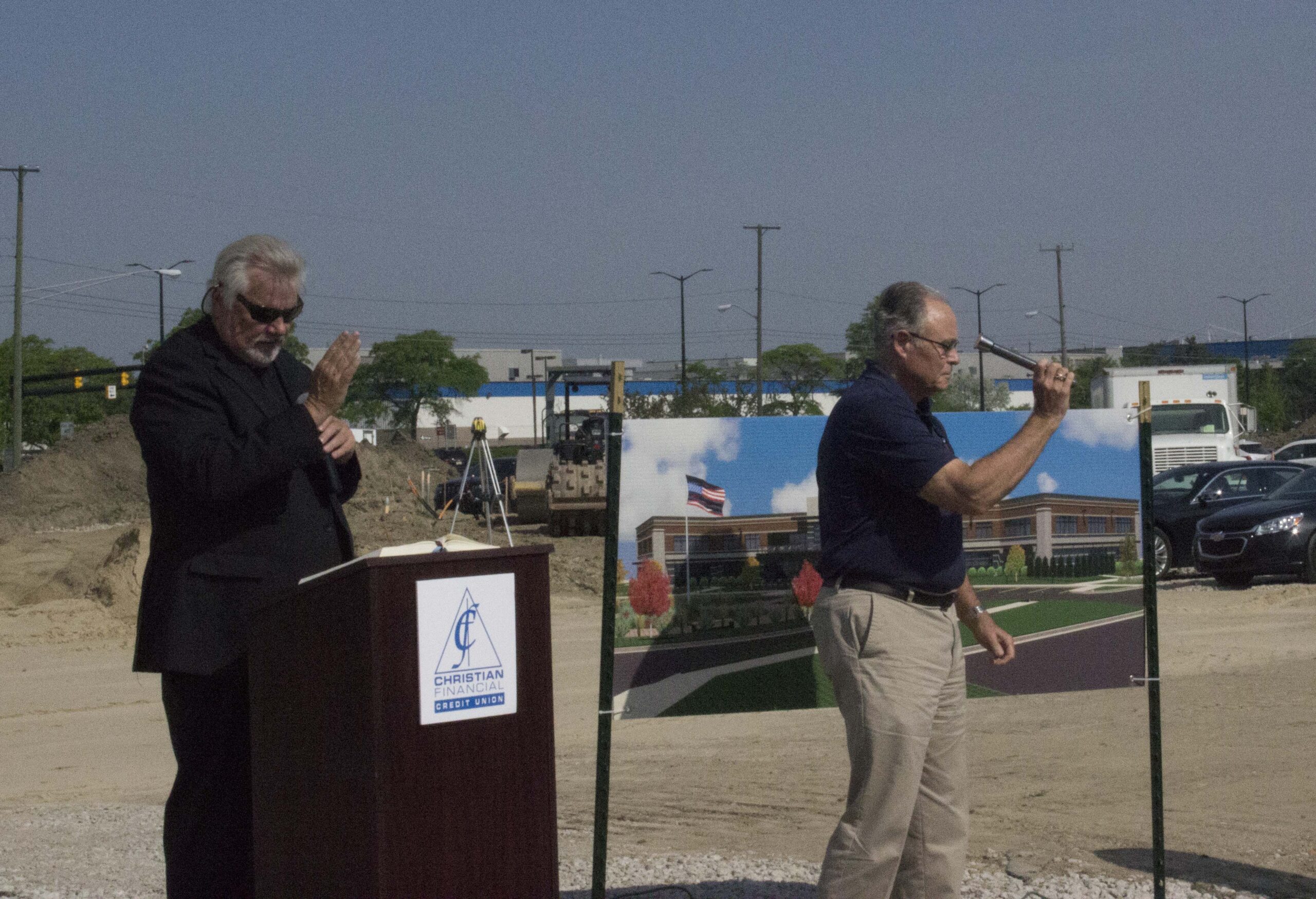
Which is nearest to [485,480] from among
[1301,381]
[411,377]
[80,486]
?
[80,486]

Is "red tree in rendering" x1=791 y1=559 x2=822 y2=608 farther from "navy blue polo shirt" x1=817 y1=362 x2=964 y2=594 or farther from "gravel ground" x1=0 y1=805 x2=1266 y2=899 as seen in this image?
"navy blue polo shirt" x1=817 y1=362 x2=964 y2=594

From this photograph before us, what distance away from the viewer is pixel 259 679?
325cm

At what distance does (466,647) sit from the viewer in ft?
9.62

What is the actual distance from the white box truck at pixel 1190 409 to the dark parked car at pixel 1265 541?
15.4ft

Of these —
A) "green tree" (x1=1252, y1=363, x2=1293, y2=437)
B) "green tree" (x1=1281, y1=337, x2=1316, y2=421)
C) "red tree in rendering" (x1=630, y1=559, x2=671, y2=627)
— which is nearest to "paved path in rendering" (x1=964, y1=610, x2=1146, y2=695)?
"red tree in rendering" (x1=630, y1=559, x2=671, y2=627)

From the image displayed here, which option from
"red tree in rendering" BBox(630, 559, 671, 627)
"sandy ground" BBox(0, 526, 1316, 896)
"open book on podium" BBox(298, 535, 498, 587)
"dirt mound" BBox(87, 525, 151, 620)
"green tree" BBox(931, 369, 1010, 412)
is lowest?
"sandy ground" BBox(0, 526, 1316, 896)

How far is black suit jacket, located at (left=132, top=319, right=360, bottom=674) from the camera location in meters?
3.31

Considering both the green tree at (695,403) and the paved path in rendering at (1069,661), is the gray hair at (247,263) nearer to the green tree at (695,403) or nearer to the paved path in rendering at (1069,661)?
the paved path in rendering at (1069,661)

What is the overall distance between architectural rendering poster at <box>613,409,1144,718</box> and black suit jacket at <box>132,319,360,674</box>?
1.67 metres

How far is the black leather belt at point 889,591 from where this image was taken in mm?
3732

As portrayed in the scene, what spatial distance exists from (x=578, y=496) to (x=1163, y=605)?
1372 cm

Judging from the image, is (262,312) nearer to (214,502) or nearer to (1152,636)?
(214,502)

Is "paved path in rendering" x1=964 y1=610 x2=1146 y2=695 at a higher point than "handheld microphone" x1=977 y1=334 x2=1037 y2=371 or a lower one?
lower

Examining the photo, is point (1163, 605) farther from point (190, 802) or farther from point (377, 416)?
point (377, 416)
